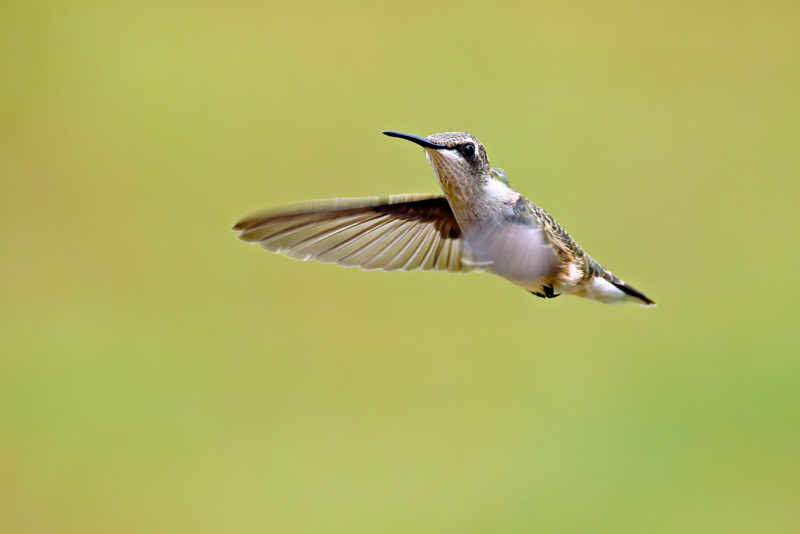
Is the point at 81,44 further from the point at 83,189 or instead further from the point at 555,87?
the point at 555,87

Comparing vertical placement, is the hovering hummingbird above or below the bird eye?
below

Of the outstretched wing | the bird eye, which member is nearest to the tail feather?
the outstretched wing

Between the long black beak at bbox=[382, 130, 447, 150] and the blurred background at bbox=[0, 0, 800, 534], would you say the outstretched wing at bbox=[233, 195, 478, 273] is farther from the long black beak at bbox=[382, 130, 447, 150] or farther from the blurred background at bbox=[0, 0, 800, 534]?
the blurred background at bbox=[0, 0, 800, 534]

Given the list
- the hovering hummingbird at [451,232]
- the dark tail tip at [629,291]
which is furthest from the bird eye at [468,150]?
the dark tail tip at [629,291]

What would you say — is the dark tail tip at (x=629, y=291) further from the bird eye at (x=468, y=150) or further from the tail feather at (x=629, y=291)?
the bird eye at (x=468, y=150)

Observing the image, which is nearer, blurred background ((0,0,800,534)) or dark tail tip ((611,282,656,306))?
dark tail tip ((611,282,656,306))

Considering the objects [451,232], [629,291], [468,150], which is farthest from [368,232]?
[629,291]
